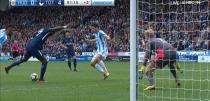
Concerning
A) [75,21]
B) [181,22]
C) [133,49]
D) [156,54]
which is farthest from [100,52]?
[75,21]

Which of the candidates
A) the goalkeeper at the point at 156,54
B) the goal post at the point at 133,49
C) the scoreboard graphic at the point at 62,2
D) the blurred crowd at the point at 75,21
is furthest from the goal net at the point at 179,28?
the scoreboard graphic at the point at 62,2

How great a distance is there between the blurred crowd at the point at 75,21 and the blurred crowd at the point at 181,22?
27.1 m

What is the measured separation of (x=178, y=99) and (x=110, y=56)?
1116 inches

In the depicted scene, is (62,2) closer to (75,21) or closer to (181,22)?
(75,21)

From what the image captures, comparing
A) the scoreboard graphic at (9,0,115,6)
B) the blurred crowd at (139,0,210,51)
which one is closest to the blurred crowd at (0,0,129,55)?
the scoreboard graphic at (9,0,115,6)

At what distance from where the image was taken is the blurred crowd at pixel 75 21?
139 feet

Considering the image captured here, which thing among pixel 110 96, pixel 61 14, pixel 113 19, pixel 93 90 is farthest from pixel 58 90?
pixel 61 14

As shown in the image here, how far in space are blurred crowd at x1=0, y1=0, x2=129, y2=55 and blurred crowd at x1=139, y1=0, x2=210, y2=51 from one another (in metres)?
27.1

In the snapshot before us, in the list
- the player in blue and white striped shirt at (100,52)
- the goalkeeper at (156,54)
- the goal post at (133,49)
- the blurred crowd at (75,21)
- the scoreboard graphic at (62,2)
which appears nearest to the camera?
the goal post at (133,49)

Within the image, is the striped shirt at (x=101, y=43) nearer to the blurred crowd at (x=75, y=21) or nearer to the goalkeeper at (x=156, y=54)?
the goalkeeper at (x=156, y=54)

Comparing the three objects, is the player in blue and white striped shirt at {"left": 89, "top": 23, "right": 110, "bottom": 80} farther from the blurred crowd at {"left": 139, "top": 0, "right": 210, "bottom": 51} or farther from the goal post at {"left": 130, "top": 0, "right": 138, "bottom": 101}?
the goal post at {"left": 130, "top": 0, "right": 138, "bottom": 101}

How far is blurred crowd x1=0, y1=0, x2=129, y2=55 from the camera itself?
1666 inches

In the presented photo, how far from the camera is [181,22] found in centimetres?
1156

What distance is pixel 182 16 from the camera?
11773 mm
